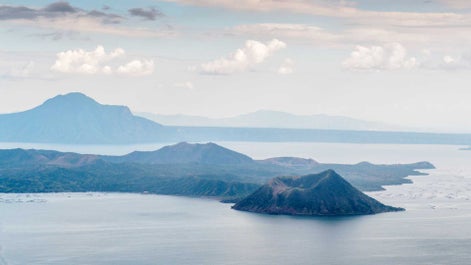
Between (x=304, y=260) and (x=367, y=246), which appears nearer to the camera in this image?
(x=304, y=260)

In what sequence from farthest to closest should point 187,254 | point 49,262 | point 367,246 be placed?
point 367,246, point 187,254, point 49,262

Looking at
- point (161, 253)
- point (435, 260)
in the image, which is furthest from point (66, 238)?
point (435, 260)

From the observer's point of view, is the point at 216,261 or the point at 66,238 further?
the point at 66,238

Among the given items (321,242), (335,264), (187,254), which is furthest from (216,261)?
(321,242)

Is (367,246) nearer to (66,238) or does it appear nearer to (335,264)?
(335,264)

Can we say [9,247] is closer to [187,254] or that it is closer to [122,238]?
[122,238]

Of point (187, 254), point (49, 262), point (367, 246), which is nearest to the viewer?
point (49, 262)

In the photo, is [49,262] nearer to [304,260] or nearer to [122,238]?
[122,238]
